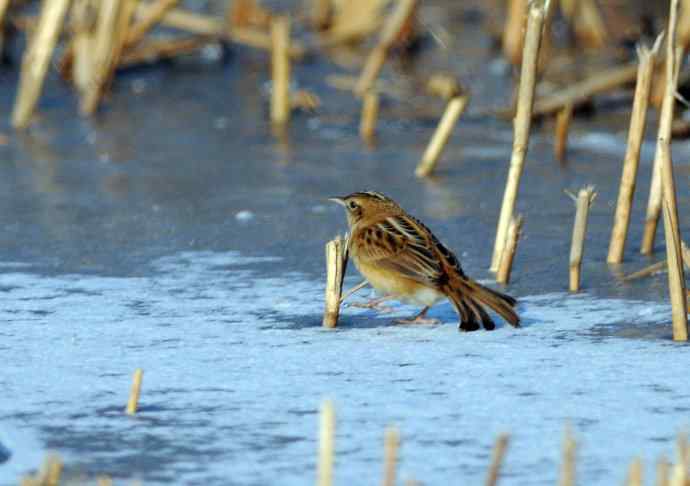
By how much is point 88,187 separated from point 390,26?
359 cm

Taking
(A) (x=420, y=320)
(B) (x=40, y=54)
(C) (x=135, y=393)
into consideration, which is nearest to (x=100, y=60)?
(B) (x=40, y=54)

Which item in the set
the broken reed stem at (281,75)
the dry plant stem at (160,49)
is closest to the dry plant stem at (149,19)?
the dry plant stem at (160,49)

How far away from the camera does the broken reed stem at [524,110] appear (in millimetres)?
5859

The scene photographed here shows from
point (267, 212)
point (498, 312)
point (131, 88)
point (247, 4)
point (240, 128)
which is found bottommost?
point (498, 312)

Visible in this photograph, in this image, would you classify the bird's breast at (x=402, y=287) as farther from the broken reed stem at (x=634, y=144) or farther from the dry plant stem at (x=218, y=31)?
the dry plant stem at (x=218, y=31)

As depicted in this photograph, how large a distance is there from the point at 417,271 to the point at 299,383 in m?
0.87

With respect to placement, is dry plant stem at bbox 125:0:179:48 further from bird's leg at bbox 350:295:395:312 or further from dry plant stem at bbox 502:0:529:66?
bird's leg at bbox 350:295:395:312

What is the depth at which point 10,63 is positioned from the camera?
11.7m

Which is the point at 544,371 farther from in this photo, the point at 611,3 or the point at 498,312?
the point at 611,3

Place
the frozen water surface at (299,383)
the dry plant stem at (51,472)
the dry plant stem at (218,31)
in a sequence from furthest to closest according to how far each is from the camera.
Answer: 1. the dry plant stem at (218,31)
2. the frozen water surface at (299,383)
3. the dry plant stem at (51,472)

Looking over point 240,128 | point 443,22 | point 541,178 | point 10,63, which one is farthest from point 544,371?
point 443,22

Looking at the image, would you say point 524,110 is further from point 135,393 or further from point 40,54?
point 40,54

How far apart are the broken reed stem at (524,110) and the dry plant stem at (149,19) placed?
5360 mm

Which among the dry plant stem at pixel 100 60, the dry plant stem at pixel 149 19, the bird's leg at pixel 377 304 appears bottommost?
the bird's leg at pixel 377 304
